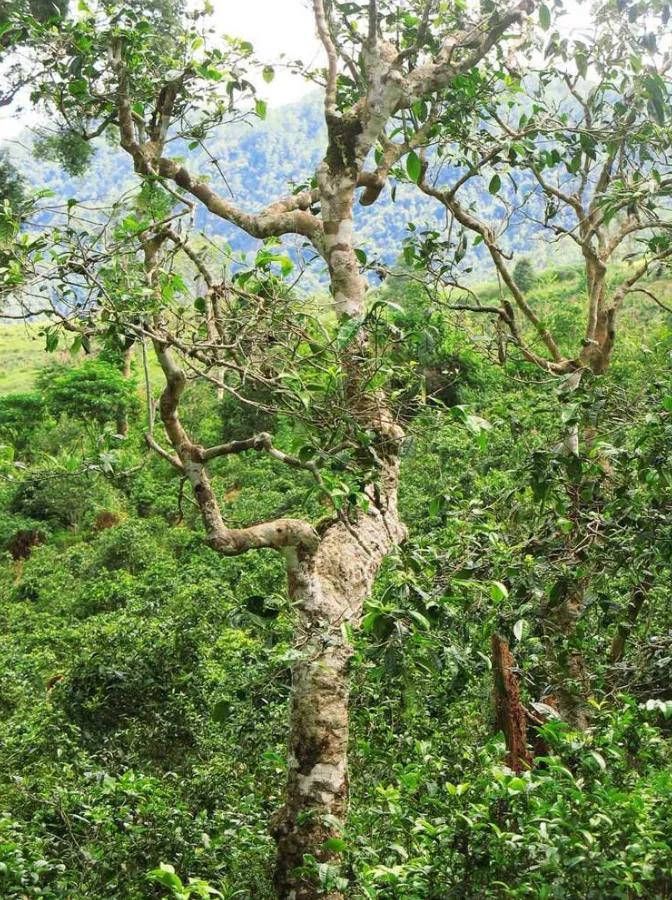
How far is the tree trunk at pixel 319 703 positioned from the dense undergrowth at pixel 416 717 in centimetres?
14

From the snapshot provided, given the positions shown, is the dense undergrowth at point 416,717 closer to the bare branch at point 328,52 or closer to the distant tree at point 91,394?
the bare branch at point 328,52

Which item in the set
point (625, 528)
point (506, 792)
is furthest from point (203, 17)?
point (506, 792)

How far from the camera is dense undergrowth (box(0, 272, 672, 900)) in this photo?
261 cm

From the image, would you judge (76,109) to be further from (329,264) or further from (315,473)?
(315,473)

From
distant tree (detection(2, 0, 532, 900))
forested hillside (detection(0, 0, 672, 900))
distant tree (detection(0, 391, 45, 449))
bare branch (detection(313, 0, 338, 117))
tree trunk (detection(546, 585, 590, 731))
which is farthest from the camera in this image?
distant tree (detection(0, 391, 45, 449))

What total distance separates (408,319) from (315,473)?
14039 mm

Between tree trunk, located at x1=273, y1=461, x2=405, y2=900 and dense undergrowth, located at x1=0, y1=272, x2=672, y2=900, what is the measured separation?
140 mm

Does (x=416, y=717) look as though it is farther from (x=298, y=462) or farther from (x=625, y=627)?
(x=298, y=462)

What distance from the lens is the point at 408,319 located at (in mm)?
16688

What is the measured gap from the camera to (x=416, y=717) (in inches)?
217

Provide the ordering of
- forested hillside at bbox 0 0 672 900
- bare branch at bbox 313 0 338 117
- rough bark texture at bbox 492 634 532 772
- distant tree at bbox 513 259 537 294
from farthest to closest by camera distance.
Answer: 1. distant tree at bbox 513 259 537 294
2. rough bark texture at bbox 492 634 532 772
3. bare branch at bbox 313 0 338 117
4. forested hillside at bbox 0 0 672 900

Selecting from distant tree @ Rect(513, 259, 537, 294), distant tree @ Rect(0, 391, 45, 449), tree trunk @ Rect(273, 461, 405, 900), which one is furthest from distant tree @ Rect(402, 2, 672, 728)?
distant tree @ Rect(513, 259, 537, 294)

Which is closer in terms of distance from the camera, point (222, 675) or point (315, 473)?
point (315, 473)

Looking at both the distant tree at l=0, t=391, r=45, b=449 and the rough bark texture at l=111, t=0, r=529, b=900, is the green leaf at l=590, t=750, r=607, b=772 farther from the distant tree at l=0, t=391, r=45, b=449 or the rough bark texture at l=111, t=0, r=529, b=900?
the distant tree at l=0, t=391, r=45, b=449
